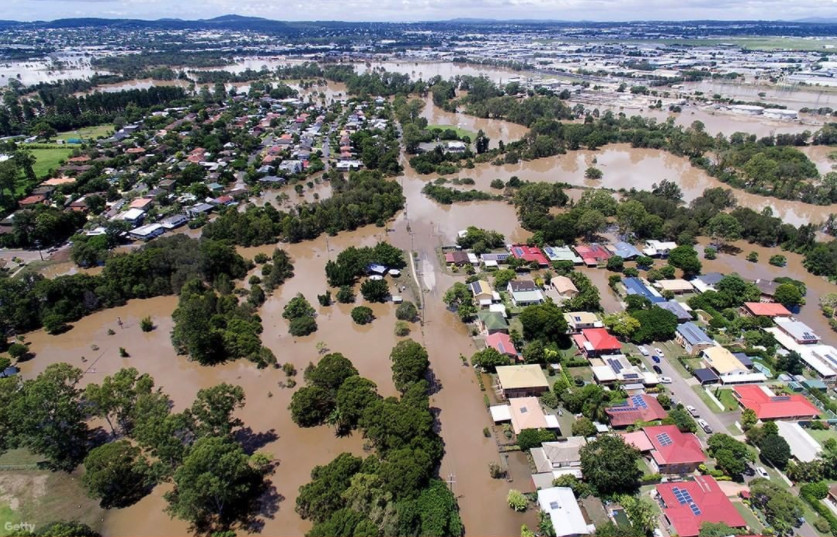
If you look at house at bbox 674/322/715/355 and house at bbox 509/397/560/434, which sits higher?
house at bbox 674/322/715/355

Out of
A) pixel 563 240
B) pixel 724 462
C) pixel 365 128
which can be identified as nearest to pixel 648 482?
pixel 724 462

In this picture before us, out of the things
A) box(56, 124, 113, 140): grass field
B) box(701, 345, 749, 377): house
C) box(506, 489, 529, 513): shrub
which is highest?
box(56, 124, 113, 140): grass field

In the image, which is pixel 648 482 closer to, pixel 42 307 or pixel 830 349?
pixel 830 349

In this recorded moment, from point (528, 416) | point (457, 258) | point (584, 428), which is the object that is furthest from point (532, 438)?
point (457, 258)

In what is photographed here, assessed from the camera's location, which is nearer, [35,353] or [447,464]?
[447,464]

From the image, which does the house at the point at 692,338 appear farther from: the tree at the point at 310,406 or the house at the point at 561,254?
the tree at the point at 310,406

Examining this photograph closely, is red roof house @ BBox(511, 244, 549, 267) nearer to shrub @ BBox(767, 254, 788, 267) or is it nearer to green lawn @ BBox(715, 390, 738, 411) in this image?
green lawn @ BBox(715, 390, 738, 411)

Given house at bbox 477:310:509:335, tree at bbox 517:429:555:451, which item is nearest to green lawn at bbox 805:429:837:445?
tree at bbox 517:429:555:451
